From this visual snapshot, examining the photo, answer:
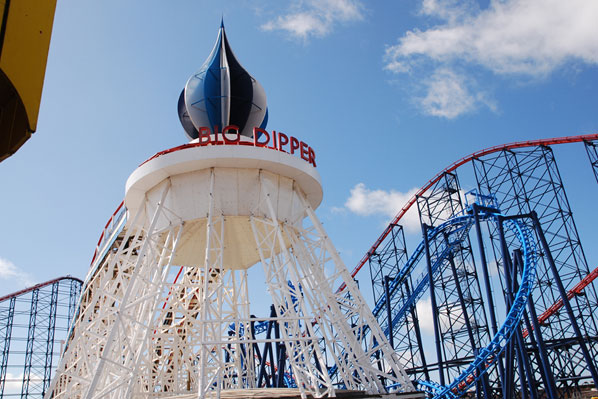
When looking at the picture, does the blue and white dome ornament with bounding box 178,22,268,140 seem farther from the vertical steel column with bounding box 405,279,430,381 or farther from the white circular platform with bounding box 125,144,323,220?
the vertical steel column with bounding box 405,279,430,381

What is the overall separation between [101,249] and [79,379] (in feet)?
38.9

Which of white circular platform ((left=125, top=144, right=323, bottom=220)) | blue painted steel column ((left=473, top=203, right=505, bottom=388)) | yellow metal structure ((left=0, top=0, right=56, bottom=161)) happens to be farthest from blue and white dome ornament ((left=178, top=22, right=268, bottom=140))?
yellow metal structure ((left=0, top=0, right=56, bottom=161))

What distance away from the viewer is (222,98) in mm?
18219

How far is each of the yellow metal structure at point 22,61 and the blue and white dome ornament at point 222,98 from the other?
15.1 m

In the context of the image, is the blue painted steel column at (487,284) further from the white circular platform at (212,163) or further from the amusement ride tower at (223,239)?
the white circular platform at (212,163)

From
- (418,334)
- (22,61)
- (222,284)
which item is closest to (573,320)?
(418,334)

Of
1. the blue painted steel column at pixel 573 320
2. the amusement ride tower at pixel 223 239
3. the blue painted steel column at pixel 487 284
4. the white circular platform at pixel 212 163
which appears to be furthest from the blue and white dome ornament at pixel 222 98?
the blue painted steel column at pixel 573 320

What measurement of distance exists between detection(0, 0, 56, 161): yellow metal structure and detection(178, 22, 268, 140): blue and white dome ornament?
49.6 feet

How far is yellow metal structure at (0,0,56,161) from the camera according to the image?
2844 mm

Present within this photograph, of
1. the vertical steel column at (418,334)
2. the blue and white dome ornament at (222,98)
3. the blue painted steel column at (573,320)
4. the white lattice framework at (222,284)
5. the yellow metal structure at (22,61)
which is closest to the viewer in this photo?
the yellow metal structure at (22,61)

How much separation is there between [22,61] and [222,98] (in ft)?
51.3

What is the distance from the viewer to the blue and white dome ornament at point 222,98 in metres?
18.2

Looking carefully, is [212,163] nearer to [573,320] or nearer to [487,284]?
[487,284]

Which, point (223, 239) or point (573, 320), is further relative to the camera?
point (573, 320)
